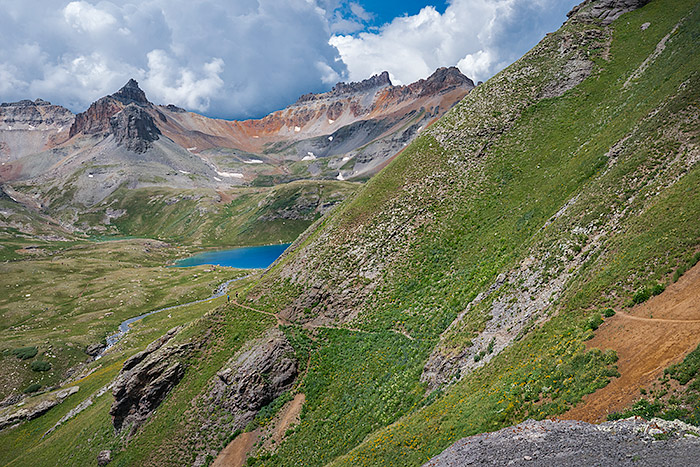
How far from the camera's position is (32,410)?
184ft

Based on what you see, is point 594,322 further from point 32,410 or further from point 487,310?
point 32,410

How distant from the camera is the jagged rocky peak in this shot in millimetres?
63438

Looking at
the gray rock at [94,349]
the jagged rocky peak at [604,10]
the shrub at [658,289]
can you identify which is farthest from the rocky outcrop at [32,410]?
the jagged rocky peak at [604,10]

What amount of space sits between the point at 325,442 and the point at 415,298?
57.1 ft

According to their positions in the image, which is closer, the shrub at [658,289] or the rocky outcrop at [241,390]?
the shrub at [658,289]

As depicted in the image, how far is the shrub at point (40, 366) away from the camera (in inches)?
2694

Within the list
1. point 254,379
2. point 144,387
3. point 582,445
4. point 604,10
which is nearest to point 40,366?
point 144,387

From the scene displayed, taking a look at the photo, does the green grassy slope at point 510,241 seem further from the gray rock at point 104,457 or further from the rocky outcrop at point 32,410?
the rocky outcrop at point 32,410

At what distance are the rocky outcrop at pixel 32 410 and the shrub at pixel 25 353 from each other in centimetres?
1576

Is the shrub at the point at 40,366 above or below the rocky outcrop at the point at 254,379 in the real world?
above

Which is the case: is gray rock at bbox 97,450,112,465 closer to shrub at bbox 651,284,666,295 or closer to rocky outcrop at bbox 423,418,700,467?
rocky outcrop at bbox 423,418,700,467

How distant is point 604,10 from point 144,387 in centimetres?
10100

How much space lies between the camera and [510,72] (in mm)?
63219

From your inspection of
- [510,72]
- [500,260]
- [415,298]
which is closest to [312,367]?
[415,298]
